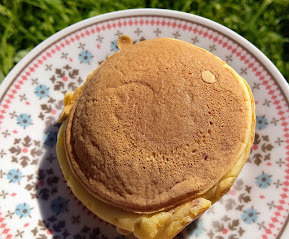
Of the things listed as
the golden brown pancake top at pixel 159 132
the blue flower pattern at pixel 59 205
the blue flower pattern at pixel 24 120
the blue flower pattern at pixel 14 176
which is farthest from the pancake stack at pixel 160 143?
the blue flower pattern at pixel 24 120

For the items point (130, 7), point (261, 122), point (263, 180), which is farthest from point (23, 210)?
point (130, 7)

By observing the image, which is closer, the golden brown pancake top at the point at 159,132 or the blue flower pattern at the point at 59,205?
the golden brown pancake top at the point at 159,132

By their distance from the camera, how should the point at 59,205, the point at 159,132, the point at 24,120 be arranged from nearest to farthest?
the point at 159,132
the point at 59,205
the point at 24,120

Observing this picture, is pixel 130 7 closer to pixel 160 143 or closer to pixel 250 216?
pixel 160 143

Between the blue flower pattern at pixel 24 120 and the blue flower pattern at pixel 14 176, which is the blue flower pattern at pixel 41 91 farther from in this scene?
the blue flower pattern at pixel 14 176

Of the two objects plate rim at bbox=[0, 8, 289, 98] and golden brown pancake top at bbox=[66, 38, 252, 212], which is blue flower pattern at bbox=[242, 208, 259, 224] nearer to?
golden brown pancake top at bbox=[66, 38, 252, 212]

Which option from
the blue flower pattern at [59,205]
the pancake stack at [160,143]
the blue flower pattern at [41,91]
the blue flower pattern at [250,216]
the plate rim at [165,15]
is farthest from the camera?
the blue flower pattern at [41,91]
